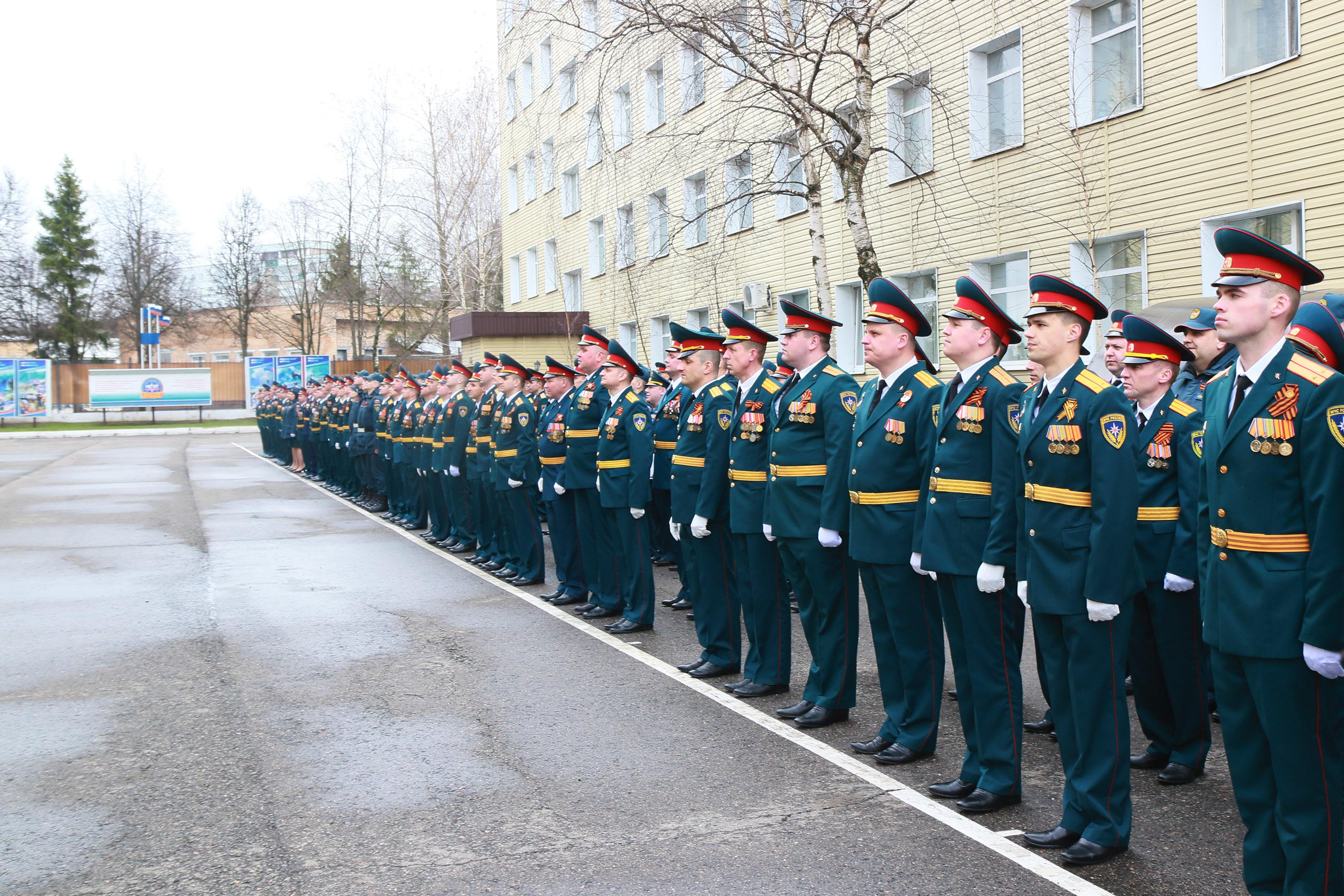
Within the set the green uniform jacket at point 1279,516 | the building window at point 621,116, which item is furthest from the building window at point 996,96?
the building window at point 621,116

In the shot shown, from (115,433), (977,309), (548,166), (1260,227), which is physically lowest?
(115,433)

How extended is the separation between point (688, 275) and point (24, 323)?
162 ft

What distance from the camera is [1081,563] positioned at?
4.39 metres

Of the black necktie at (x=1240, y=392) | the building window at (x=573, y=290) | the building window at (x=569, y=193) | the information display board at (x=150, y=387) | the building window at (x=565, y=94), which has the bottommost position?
the black necktie at (x=1240, y=392)

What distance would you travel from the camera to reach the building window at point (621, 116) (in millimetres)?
28406

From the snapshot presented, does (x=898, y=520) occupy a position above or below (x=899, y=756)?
above

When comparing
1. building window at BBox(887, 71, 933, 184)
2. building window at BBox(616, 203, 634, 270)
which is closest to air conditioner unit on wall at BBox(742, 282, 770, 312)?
building window at BBox(887, 71, 933, 184)

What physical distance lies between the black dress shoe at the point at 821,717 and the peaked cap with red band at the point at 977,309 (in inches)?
88.9

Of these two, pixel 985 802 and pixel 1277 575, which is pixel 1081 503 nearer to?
pixel 1277 575

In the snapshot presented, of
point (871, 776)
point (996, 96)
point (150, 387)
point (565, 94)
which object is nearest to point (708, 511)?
point (871, 776)

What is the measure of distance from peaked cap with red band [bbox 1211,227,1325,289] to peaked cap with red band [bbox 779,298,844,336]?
109 inches

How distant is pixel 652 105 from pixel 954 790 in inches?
949

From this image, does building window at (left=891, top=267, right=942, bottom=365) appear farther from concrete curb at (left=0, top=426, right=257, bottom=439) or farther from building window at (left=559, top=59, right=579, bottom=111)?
concrete curb at (left=0, top=426, right=257, bottom=439)

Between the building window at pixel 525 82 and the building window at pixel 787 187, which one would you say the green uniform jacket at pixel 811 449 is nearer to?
the building window at pixel 787 187
